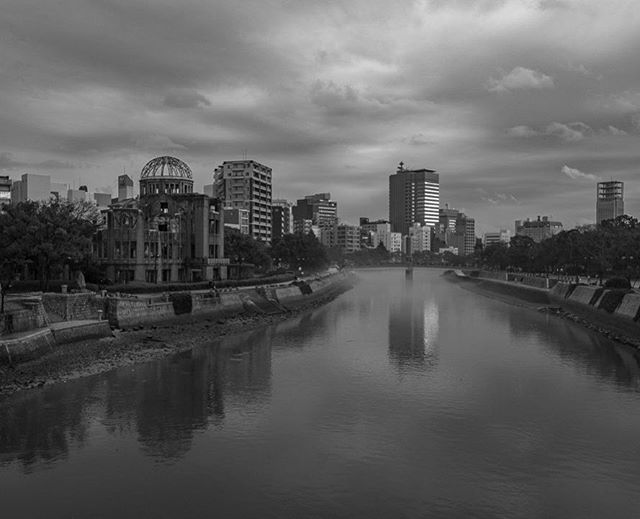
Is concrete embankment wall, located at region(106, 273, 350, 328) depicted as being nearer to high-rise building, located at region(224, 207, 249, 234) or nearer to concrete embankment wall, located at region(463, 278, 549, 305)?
concrete embankment wall, located at region(463, 278, 549, 305)

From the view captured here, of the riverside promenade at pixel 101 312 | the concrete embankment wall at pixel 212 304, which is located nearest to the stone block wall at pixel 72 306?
the riverside promenade at pixel 101 312

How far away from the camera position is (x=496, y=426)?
30.6 meters

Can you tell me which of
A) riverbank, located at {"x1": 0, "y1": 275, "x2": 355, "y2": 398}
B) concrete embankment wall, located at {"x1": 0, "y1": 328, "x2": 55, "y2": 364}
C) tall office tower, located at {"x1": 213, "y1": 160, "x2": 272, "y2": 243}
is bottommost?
riverbank, located at {"x1": 0, "y1": 275, "x2": 355, "y2": 398}

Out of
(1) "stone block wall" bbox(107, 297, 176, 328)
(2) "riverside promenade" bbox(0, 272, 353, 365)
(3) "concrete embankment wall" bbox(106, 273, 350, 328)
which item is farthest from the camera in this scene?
(3) "concrete embankment wall" bbox(106, 273, 350, 328)

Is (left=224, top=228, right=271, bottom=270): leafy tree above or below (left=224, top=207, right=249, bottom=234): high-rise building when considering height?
below

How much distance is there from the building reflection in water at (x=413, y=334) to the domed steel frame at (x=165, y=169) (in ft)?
138

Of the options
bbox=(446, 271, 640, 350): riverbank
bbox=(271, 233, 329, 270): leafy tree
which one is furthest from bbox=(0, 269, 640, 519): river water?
bbox=(271, 233, 329, 270): leafy tree

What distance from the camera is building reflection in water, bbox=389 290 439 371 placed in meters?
48.3

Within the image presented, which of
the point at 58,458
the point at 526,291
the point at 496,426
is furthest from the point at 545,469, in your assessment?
the point at 526,291

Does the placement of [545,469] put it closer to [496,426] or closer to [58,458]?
[496,426]

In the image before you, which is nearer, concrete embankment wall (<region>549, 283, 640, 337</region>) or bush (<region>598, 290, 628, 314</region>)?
concrete embankment wall (<region>549, 283, 640, 337</region>)

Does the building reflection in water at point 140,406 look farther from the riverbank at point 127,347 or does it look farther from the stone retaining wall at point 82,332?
the stone retaining wall at point 82,332

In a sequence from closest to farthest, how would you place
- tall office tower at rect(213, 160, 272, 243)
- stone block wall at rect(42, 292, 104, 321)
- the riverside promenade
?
1. the riverside promenade
2. stone block wall at rect(42, 292, 104, 321)
3. tall office tower at rect(213, 160, 272, 243)

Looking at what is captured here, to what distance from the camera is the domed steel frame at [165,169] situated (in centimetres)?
9981
